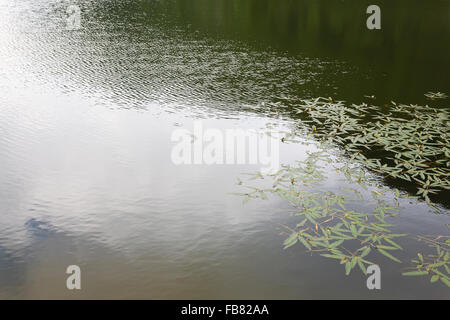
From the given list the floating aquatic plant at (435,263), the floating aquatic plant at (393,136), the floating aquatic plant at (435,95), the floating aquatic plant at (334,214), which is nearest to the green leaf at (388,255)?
the floating aquatic plant at (334,214)

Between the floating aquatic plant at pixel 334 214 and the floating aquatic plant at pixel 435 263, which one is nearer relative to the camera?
the floating aquatic plant at pixel 435 263

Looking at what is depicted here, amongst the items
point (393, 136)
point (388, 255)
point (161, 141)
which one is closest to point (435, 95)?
point (393, 136)

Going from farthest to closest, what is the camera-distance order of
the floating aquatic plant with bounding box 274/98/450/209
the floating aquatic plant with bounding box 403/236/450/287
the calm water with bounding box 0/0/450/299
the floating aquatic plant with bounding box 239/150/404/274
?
the floating aquatic plant with bounding box 274/98/450/209, the floating aquatic plant with bounding box 239/150/404/274, the floating aquatic plant with bounding box 403/236/450/287, the calm water with bounding box 0/0/450/299

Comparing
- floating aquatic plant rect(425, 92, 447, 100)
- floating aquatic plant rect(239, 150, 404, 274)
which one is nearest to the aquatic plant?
floating aquatic plant rect(239, 150, 404, 274)

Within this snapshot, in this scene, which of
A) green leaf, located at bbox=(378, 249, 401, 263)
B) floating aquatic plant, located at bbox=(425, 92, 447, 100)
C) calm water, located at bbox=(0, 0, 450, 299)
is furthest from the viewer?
floating aquatic plant, located at bbox=(425, 92, 447, 100)

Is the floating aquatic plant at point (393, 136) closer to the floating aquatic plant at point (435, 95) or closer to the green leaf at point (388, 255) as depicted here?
the floating aquatic plant at point (435, 95)

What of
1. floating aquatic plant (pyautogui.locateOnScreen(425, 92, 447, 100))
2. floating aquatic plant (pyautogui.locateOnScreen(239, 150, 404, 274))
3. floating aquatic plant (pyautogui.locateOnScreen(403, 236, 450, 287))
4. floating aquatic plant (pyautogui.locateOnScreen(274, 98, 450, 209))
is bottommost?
floating aquatic plant (pyautogui.locateOnScreen(403, 236, 450, 287))

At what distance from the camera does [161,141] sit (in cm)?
940

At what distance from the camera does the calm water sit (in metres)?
5.46

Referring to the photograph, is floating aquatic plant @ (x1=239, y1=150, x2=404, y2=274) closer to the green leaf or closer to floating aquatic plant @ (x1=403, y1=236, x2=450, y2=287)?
the green leaf

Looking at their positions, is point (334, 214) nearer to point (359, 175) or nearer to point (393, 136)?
point (359, 175)

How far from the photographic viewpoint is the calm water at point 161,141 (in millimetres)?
5461

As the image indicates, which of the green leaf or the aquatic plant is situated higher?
the aquatic plant
